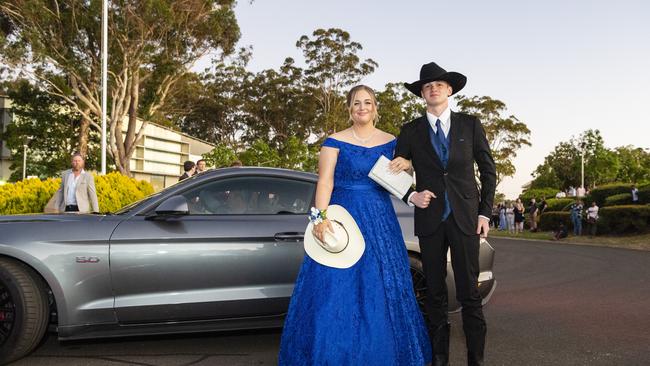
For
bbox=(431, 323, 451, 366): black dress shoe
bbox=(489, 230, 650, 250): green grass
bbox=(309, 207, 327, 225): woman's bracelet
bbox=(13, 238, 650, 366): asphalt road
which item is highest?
bbox=(309, 207, 327, 225): woman's bracelet

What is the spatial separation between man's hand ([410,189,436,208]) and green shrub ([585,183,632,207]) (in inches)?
953

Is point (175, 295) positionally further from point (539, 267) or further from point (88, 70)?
point (88, 70)

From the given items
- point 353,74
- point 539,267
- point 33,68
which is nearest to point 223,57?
point 33,68

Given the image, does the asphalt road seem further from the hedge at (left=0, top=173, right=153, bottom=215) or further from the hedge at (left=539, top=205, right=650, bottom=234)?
the hedge at (left=539, top=205, right=650, bottom=234)

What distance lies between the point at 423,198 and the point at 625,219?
19995mm

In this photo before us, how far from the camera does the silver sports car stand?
414cm

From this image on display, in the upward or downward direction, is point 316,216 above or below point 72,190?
below

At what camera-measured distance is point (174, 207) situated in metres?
4.27

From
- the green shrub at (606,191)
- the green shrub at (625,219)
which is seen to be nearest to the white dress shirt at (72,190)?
the green shrub at (625,219)

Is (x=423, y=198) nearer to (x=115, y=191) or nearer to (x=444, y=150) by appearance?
(x=444, y=150)

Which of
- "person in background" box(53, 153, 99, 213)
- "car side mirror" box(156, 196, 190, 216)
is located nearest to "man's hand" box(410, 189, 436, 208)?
"car side mirror" box(156, 196, 190, 216)

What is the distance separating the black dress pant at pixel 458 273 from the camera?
3.80 m

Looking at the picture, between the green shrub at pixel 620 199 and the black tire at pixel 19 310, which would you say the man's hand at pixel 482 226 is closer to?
the black tire at pixel 19 310

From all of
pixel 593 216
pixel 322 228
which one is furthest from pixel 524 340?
pixel 593 216
